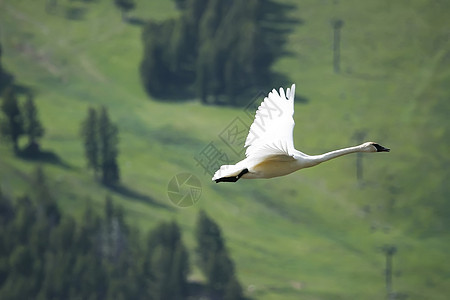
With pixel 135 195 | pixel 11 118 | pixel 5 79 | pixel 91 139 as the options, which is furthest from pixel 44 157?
pixel 5 79

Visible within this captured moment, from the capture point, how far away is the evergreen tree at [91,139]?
149375 mm

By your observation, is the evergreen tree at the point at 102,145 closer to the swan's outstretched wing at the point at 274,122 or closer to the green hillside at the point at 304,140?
the green hillside at the point at 304,140

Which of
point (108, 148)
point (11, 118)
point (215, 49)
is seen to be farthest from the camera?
point (215, 49)

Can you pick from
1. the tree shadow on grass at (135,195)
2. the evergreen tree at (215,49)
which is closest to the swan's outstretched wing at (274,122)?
the tree shadow on grass at (135,195)

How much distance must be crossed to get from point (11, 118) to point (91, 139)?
12.6 metres

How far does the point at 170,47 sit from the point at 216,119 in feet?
92.0

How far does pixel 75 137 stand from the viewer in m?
153

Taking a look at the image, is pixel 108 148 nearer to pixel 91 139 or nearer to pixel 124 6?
pixel 91 139

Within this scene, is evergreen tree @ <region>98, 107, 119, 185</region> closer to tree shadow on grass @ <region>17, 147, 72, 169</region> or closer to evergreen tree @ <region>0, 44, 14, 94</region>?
tree shadow on grass @ <region>17, 147, 72, 169</region>

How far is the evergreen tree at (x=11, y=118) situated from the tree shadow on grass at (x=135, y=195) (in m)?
15.7

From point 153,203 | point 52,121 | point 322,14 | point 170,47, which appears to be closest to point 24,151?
point 52,121

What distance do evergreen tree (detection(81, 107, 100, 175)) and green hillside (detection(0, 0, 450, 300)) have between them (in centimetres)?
162

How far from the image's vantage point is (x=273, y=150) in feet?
102

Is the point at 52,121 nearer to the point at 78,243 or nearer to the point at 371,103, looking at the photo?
the point at 78,243
